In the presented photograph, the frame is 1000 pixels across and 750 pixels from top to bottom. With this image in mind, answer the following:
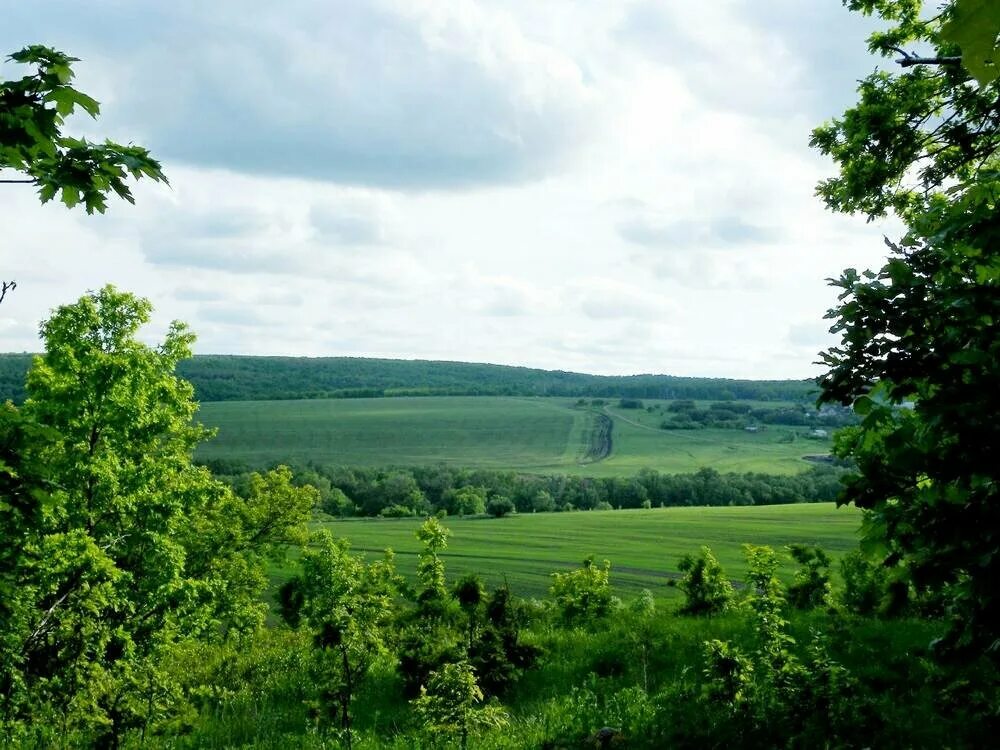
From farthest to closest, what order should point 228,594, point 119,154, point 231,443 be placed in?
point 231,443
point 228,594
point 119,154

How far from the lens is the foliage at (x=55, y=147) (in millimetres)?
4824

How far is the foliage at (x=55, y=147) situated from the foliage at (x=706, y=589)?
16.0 meters

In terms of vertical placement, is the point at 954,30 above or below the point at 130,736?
above

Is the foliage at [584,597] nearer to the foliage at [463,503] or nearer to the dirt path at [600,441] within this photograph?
the foliage at [463,503]

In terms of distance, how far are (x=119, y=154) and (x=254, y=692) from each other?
14087mm

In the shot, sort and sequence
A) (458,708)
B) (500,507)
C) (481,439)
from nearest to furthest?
1. (458,708)
2. (500,507)
3. (481,439)

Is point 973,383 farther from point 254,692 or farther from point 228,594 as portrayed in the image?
point 228,594

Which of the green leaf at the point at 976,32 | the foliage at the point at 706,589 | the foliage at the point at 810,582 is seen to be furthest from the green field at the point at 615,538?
the green leaf at the point at 976,32

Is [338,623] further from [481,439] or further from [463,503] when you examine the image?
[481,439]

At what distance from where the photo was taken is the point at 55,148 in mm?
5047

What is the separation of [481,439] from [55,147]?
14930 cm

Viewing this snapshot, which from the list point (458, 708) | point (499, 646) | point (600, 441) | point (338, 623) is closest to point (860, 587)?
point (499, 646)

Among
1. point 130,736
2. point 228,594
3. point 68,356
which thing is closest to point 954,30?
point 130,736

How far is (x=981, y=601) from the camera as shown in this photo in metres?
4.34
